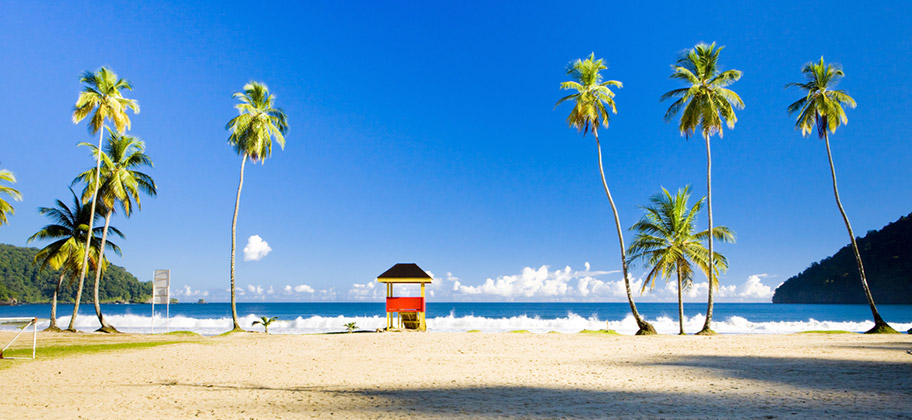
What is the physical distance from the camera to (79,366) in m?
12.4

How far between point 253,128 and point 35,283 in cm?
14520

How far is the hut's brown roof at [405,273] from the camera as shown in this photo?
28.1m

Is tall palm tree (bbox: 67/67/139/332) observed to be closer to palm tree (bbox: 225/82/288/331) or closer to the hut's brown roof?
palm tree (bbox: 225/82/288/331)

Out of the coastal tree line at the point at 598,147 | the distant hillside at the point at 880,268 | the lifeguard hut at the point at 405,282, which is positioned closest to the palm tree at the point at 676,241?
the coastal tree line at the point at 598,147

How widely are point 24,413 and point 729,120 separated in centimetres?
2699

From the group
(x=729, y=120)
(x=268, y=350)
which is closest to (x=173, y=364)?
(x=268, y=350)

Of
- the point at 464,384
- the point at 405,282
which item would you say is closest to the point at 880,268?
the point at 405,282

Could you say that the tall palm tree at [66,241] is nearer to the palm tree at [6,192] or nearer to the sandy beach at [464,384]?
the palm tree at [6,192]

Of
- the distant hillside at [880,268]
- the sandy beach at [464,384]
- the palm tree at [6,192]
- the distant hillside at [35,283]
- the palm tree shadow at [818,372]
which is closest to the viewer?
the sandy beach at [464,384]

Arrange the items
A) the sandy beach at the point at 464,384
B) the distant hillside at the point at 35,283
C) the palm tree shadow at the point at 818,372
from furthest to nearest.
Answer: the distant hillside at the point at 35,283, the palm tree shadow at the point at 818,372, the sandy beach at the point at 464,384

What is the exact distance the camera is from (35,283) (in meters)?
132

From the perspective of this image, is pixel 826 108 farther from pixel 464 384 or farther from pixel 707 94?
pixel 464 384

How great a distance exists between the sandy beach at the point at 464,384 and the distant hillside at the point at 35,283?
13139cm

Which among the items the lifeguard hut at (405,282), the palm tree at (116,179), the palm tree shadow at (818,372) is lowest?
the palm tree shadow at (818,372)
